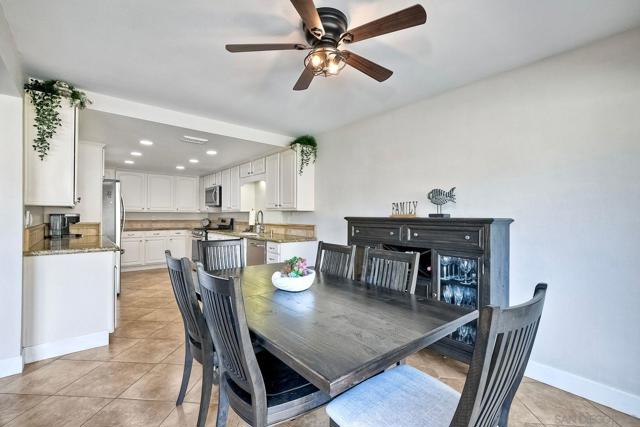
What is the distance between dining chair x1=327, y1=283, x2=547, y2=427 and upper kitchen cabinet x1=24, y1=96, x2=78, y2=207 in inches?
114

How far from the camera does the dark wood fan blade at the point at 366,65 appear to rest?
1718 mm

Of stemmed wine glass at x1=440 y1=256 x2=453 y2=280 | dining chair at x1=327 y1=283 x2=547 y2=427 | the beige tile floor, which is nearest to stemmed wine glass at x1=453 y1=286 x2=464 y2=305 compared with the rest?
stemmed wine glass at x1=440 y1=256 x2=453 y2=280

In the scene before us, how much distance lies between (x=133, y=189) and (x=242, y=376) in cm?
624

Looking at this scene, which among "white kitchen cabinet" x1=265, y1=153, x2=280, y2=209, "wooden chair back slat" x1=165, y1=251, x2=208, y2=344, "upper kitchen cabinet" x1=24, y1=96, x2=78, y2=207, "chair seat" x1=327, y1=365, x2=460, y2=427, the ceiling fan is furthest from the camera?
"white kitchen cabinet" x1=265, y1=153, x2=280, y2=209

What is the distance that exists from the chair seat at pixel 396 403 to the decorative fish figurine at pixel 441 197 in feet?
5.60

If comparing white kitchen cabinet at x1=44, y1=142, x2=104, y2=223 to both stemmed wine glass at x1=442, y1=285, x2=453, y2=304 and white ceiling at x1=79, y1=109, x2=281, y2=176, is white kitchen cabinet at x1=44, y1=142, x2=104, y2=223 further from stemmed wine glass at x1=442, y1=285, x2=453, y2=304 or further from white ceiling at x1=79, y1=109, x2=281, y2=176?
stemmed wine glass at x1=442, y1=285, x2=453, y2=304

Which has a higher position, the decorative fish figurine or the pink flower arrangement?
the decorative fish figurine

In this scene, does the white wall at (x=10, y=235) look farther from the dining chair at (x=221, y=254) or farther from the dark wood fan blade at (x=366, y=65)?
the dark wood fan blade at (x=366, y=65)

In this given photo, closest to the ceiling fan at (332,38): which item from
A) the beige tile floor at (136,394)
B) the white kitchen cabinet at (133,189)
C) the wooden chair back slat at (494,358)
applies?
the wooden chair back slat at (494,358)

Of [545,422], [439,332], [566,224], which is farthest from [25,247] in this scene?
[566,224]

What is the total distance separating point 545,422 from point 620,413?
551 millimetres

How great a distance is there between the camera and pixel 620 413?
1.82 meters

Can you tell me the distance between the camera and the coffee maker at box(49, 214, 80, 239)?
3527mm

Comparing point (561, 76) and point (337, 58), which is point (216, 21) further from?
point (561, 76)
